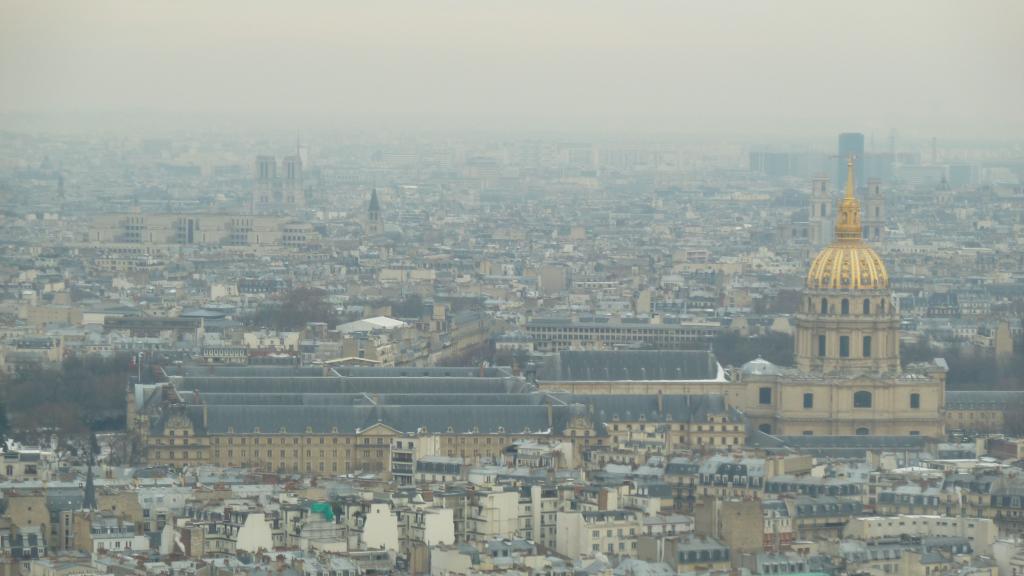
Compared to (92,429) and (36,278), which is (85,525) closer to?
(92,429)

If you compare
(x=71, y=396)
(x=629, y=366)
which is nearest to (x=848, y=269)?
(x=629, y=366)

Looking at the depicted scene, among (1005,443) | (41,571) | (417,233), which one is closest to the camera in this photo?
(41,571)

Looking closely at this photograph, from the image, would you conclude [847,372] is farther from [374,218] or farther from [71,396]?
[374,218]

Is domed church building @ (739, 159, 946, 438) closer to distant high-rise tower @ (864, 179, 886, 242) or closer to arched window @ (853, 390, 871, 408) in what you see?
arched window @ (853, 390, 871, 408)

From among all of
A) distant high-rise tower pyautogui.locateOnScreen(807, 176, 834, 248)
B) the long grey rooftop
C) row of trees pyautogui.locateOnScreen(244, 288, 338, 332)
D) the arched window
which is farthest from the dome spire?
distant high-rise tower pyautogui.locateOnScreen(807, 176, 834, 248)

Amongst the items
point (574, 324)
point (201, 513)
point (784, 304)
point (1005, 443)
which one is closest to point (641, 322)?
point (574, 324)
